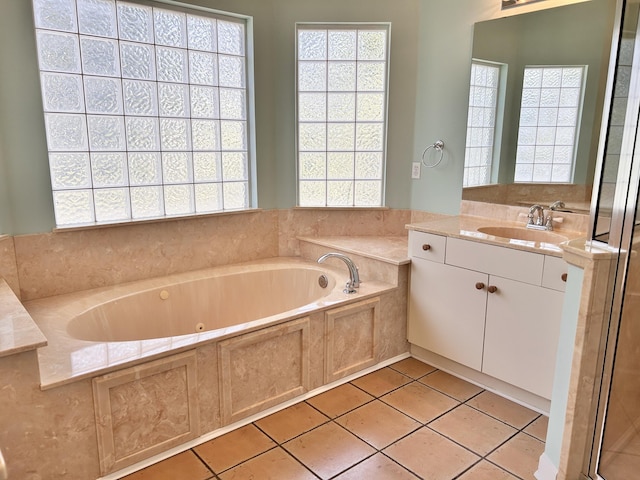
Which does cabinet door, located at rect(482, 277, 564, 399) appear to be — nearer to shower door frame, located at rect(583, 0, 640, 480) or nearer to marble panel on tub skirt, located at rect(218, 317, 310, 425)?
shower door frame, located at rect(583, 0, 640, 480)

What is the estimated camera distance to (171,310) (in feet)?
9.37

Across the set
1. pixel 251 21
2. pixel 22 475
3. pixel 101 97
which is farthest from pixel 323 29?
pixel 22 475

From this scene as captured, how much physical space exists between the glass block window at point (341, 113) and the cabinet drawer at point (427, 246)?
759mm

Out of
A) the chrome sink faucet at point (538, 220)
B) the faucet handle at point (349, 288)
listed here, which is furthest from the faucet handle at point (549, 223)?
the faucet handle at point (349, 288)

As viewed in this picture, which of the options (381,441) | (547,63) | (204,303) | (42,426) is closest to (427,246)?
(381,441)

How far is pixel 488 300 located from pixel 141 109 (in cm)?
230

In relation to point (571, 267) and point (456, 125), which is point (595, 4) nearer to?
point (456, 125)

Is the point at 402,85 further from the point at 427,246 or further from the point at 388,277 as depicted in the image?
the point at 388,277

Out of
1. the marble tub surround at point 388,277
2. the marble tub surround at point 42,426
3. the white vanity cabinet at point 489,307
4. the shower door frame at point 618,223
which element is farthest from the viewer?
the marble tub surround at point 388,277

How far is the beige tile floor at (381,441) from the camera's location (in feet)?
6.39

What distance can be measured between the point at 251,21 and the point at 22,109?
5.01 feet

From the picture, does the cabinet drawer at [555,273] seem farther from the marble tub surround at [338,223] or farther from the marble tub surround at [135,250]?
the marble tub surround at [135,250]

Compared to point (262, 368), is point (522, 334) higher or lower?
higher

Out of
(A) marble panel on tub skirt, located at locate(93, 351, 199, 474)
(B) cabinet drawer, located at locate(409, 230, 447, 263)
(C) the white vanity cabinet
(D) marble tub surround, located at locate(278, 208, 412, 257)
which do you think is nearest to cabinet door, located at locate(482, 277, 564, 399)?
(C) the white vanity cabinet
